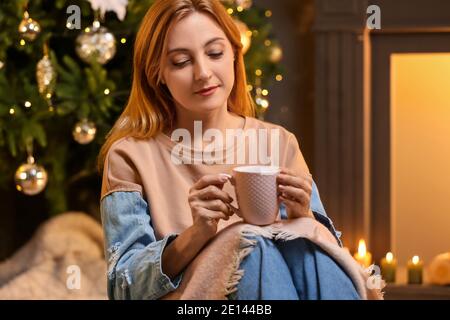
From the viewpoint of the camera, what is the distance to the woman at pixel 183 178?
4.51ft

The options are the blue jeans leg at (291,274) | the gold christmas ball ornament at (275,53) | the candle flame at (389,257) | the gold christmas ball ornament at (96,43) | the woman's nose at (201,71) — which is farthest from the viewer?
the gold christmas ball ornament at (275,53)

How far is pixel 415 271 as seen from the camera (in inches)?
124

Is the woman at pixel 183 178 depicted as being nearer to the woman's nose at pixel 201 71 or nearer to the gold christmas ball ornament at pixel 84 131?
the woman's nose at pixel 201 71

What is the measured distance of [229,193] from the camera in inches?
60.4

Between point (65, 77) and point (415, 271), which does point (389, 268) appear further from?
point (65, 77)

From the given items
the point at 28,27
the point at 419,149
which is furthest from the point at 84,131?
the point at 419,149

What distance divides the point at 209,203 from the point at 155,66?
0.92 feet

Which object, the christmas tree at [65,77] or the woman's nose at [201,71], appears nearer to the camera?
the woman's nose at [201,71]

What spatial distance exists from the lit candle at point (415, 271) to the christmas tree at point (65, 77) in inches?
27.8

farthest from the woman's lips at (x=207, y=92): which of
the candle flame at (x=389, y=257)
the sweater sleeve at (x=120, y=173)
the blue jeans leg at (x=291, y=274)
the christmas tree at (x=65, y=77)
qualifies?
the candle flame at (x=389, y=257)

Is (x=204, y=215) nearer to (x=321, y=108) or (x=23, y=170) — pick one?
(x=23, y=170)

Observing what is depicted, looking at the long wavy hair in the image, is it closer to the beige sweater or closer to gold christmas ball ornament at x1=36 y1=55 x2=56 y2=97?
the beige sweater

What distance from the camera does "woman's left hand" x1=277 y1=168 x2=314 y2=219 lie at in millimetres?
1400

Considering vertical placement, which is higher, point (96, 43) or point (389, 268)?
point (96, 43)
